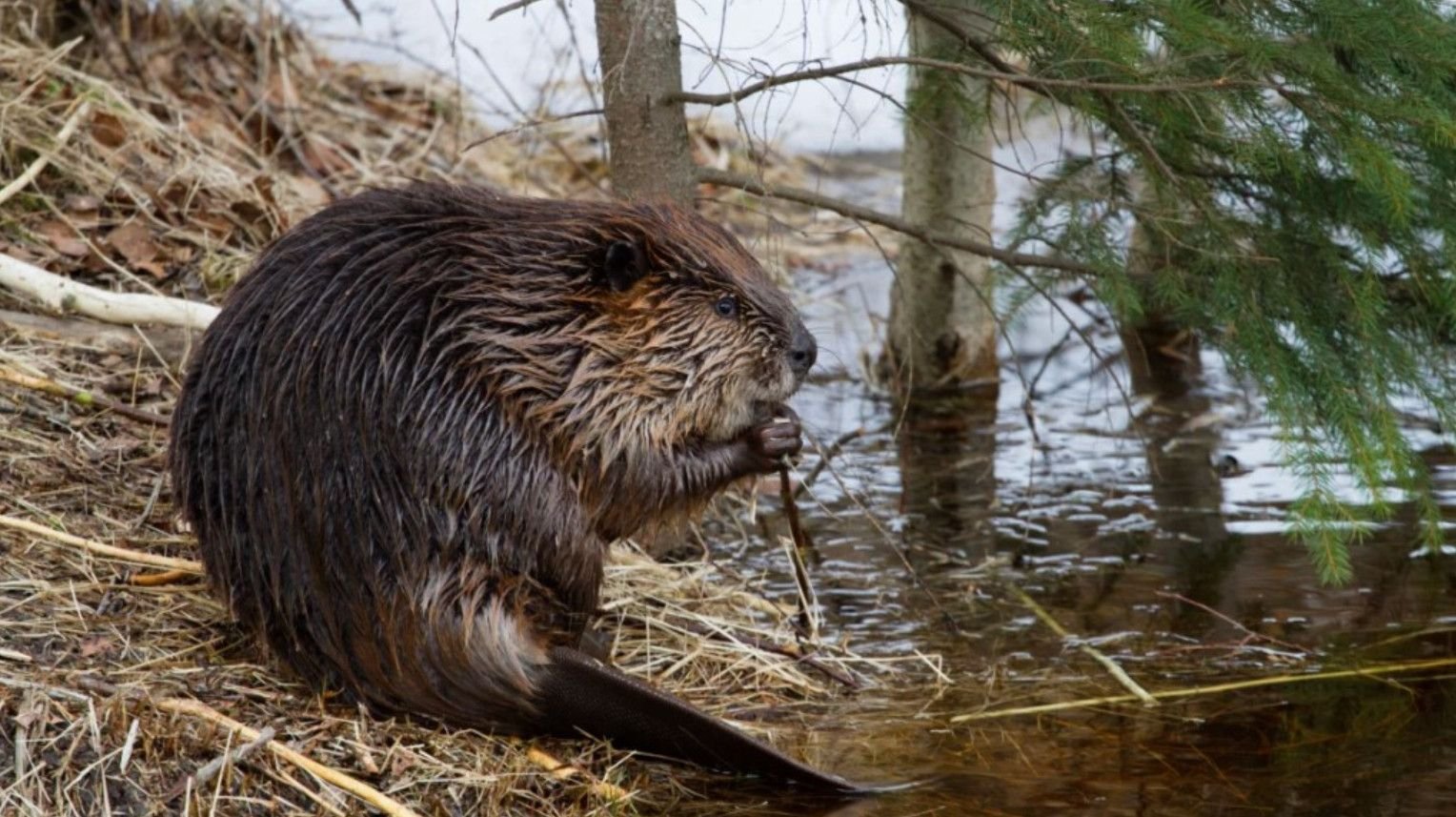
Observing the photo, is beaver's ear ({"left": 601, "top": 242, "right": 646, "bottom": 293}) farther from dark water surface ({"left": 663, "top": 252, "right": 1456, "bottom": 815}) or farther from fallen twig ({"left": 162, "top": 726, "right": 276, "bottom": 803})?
fallen twig ({"left": 162, "top": 726, "right": 276, "bottom": 803})

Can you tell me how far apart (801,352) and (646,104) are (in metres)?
0.91

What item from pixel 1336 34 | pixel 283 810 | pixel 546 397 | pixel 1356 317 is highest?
pixel 1336 34

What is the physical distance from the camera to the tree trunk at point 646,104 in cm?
388

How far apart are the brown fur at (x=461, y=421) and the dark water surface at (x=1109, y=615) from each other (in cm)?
43

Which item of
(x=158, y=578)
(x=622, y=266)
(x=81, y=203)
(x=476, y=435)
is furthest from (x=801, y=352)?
(x=81, y=203)

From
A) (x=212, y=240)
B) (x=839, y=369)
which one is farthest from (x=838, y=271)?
(x=212, y=240)

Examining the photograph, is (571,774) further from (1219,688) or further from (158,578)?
(1219,688)

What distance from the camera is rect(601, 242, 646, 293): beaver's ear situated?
3.18 meters

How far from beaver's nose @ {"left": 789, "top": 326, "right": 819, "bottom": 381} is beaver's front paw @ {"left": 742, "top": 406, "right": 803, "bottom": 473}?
0.10m

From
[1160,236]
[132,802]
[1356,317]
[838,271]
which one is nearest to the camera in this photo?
[132,802]

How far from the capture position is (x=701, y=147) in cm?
746

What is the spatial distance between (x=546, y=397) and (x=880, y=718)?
0.91 m

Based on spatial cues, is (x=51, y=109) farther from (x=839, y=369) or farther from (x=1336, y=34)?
(x=1336, y=34)

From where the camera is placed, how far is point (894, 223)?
403 centimetres
